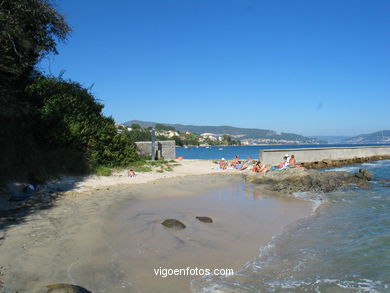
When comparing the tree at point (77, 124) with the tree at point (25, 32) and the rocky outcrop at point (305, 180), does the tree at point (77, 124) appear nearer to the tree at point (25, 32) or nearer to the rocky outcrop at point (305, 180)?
the tree at point (25, 32)

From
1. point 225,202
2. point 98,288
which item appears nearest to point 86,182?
point 225,202

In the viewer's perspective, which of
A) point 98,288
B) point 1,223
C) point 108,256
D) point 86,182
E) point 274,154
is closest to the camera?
point 98,288

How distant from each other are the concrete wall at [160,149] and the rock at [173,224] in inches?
572

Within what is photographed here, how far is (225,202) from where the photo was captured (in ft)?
38.2

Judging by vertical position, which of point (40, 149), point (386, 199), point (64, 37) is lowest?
point (386, 199)

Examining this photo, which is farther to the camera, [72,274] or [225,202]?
[225,202]

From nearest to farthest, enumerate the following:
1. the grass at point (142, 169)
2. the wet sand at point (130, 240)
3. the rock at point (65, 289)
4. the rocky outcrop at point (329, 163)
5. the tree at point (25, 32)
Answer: the rock at point (65, 289) → the wet sand at point (130, 240) → the tree at point (25, 32) → the grass at point (142, 169) → the rocky outcrop at point (329, 163)

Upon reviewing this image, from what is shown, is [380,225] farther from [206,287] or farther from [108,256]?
[108,256]

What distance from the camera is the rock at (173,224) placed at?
25.3 feet

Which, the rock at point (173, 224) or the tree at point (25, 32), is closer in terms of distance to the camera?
the rock at point (173, 224)

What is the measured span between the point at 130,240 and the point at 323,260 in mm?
4013

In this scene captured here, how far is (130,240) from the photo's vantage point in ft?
22.0

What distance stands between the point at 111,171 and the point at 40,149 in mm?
3785

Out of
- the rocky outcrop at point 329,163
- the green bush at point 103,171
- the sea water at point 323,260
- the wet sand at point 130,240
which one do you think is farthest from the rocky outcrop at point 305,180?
the rocky outcrop at point 329,163
